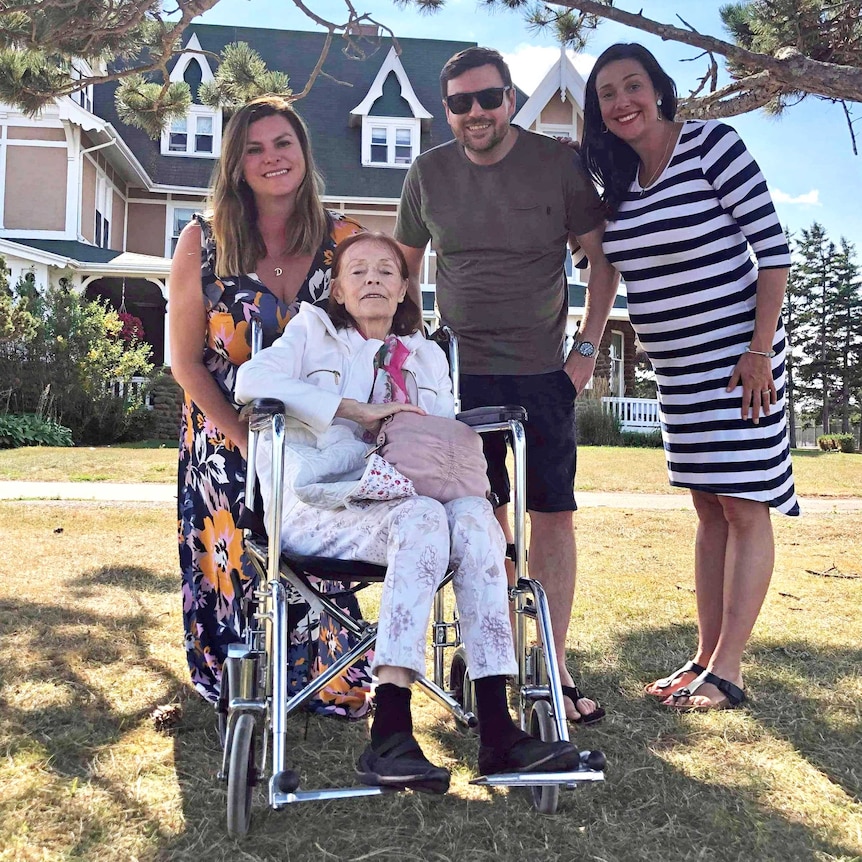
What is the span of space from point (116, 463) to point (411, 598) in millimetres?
9153

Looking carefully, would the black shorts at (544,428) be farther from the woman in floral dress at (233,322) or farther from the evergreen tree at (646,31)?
the evergreen tree at (646,31)

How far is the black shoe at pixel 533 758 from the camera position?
1918 millimetres

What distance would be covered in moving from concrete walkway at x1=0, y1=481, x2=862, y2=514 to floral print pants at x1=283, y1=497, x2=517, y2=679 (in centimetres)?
596

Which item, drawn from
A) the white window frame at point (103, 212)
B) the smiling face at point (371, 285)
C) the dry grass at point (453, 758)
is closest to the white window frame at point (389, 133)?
the white window frame at point (103, 212)

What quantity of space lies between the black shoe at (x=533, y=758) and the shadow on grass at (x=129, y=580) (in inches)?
122

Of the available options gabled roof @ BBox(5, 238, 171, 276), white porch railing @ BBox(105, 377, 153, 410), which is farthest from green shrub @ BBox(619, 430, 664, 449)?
gabled roof @ BBox(5, 238, 171, 276)

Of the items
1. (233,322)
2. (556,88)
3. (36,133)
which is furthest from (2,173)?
(233,322)

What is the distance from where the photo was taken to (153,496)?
26.9ft

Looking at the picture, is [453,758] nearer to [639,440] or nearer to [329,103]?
[639,440]

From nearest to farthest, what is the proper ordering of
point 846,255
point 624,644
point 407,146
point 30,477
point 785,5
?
1. point 624,644
2. point 785,5
3. point 30,477
4. point 407,146
5. point 846,255

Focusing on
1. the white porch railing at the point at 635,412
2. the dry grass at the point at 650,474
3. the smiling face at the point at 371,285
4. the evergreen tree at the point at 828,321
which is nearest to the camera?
the smiling face at the point at 371,285

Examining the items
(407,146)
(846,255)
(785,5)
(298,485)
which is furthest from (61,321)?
(846,255)

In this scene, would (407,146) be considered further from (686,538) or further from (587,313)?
(587,313)

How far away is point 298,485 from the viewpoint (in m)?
2.29
